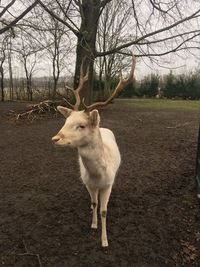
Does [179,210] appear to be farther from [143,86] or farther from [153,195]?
[143,86]

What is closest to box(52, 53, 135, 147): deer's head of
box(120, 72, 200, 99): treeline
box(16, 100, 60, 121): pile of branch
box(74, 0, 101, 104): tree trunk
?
box(74, 0, 101, 104): tree trunk

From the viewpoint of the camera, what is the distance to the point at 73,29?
47.2 feet

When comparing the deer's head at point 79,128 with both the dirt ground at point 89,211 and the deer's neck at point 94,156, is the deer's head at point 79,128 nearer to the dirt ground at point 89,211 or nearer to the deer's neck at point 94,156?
the deer's neck at point 94,156

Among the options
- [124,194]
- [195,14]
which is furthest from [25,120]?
[124,194]

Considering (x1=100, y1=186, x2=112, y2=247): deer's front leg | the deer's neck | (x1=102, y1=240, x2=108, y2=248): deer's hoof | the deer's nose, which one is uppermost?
the deer's nose

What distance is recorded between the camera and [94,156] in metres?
4.22

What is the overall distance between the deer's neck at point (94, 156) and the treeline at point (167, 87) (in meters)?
28.6

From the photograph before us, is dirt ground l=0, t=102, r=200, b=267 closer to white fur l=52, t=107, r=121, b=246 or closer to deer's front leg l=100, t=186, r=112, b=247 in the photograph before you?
deer's front leg l=100, t=186, r=112, b=247

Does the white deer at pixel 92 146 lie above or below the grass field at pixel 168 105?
above

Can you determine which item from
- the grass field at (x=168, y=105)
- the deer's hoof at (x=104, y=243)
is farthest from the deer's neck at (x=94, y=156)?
the grass field at (x=168, y=105)

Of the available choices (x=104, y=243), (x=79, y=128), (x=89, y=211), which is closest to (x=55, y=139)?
(x=79, y=128)

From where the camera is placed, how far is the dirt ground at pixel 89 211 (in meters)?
4.25

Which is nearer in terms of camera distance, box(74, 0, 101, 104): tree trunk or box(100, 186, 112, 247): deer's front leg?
box(100, 186, 112, 247): deer's front leg

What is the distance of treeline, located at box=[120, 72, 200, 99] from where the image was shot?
3288 centimetres
